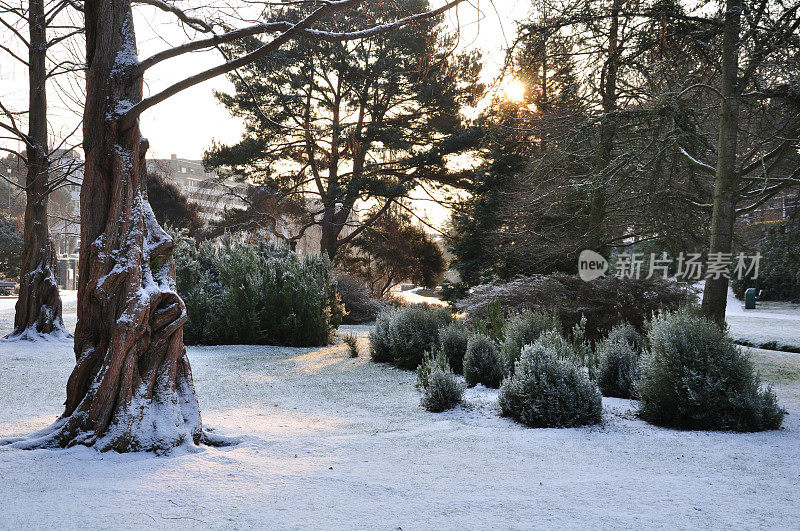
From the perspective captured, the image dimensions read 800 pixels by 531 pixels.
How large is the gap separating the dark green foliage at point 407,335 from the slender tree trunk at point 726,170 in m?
3.67

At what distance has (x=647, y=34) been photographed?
322 inches

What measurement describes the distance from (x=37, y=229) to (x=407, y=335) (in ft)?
22.8

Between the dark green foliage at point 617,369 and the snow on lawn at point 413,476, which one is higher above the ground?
the dark green foliage at point 617,369

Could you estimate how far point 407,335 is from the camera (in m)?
8.48

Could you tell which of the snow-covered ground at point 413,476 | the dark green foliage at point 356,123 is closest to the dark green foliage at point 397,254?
the dark green foliage at point 356,123

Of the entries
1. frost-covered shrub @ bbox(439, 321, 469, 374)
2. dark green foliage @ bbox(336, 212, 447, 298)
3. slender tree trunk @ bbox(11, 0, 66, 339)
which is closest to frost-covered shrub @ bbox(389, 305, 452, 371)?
frost-covered shrub @ bbox(439, 321, 469, 374)

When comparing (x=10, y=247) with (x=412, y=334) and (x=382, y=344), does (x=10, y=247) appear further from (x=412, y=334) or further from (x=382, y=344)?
(x=412, y=334)

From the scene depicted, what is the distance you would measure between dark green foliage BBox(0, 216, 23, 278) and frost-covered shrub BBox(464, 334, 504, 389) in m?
27.3

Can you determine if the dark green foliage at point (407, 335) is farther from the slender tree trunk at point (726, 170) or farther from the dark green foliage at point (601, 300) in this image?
the slender tree trunk at point (726, 170)

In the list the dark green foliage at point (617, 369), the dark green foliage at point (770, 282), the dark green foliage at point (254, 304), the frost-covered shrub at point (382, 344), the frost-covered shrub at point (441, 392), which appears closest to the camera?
the frost-covered shrub at point (441, 392)

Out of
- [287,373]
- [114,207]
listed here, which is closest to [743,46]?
[287,373]

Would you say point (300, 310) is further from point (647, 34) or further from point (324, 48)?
point (324, 48)

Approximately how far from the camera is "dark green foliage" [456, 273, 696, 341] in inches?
358

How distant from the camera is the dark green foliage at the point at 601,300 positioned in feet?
29.9
